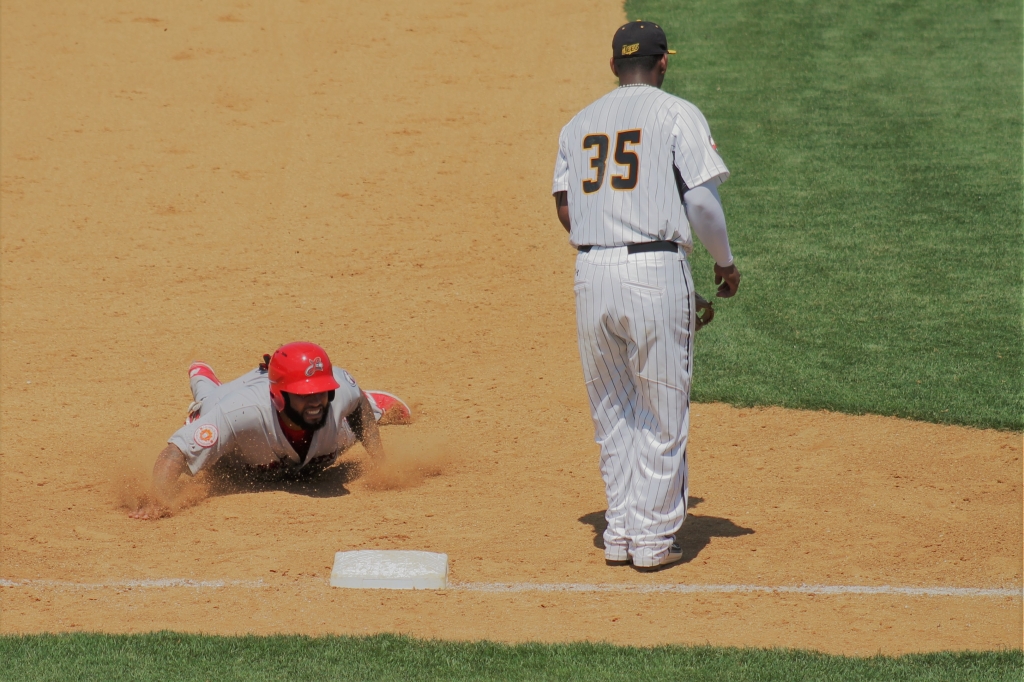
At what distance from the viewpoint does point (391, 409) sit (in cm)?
759

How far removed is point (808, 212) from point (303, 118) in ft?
17.9

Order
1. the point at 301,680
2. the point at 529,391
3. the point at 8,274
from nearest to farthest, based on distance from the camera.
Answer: the point at 301,680 → the point at 529,391 → the point at 8,274

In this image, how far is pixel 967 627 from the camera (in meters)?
4.75

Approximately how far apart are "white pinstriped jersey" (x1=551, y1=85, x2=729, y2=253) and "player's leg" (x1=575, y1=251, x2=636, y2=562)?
203 millimetres

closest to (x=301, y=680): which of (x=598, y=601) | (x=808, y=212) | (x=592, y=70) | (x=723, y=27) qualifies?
(x=598, y=601)

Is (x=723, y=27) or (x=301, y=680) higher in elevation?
(x=723, y=27)

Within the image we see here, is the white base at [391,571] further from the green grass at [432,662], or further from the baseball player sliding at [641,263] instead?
the baseball player sliding at [641,263]


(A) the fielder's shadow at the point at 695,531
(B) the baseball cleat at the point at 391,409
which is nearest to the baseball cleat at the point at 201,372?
(B) the baseball cleat at the point at 391,409

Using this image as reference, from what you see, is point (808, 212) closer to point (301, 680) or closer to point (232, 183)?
point (232, 183)

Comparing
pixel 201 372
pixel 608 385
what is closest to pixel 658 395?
pixel 608 385

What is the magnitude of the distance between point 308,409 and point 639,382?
1975 mm

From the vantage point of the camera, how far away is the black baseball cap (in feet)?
16.4

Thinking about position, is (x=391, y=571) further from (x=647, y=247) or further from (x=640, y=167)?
(x=640, y=167)

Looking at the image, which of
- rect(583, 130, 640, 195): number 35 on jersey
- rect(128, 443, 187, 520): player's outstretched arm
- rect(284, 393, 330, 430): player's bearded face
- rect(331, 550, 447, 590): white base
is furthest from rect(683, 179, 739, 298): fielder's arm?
rect(128, 443, 187, 520): player's outstretched arm
